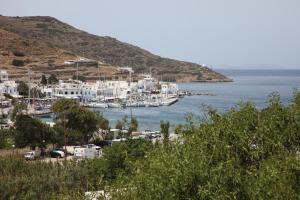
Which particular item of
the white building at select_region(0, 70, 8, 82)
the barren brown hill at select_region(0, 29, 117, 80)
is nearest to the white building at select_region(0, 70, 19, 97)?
the white building at select_region(0, 70, 8, 82)

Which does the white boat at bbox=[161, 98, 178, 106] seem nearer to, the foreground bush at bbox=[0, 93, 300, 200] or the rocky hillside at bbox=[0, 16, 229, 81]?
the rocky hillside at bbox=[0, 16, 229, 81]

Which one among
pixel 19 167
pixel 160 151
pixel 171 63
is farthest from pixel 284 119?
pixel 171 63

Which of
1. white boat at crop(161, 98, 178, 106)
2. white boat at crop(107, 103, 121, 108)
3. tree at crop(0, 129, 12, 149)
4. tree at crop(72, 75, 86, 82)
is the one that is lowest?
white boat at crop(107, 103, 121, 108)

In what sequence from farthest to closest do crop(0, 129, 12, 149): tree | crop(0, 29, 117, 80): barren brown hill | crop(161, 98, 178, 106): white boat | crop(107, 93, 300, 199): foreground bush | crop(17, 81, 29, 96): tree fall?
crop(0, 29, 117, 80): barren brown hill
crop(161, 98, 178, 106): white boat
crop(17, 81, 29, 96): tree
crop(0, 129, 12, 149): tree
crop(107, 93, 300, 199): foreground bush

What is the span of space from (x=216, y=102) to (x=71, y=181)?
2273 inches

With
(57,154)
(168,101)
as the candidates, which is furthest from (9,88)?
(57,154)

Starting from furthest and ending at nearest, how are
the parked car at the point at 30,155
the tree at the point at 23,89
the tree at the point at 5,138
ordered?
1. the tree at the point at 23,89
2. the tree at the point at 5,138
3. the parked car at the point at 30,155

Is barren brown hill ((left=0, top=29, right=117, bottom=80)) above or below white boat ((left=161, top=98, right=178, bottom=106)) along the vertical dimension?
above

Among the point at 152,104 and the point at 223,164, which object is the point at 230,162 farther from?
the point at 152,104

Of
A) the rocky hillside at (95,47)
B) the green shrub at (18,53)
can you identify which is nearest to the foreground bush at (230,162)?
the green shrub at (18,53)

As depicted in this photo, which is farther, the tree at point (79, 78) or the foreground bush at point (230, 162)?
the tree at point (79, 78)

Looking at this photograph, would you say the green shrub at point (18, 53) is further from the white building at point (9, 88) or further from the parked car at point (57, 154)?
the parked car at point (57, 154)

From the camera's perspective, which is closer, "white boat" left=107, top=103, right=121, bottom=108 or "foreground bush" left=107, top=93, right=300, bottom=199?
"foreground bush" left=107, top=93, right=300, bottom=199

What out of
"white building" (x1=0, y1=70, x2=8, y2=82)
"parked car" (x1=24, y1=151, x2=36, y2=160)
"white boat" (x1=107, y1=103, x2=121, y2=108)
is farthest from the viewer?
"white building" (x1=0, y1=70, x2=8, y2=82)
